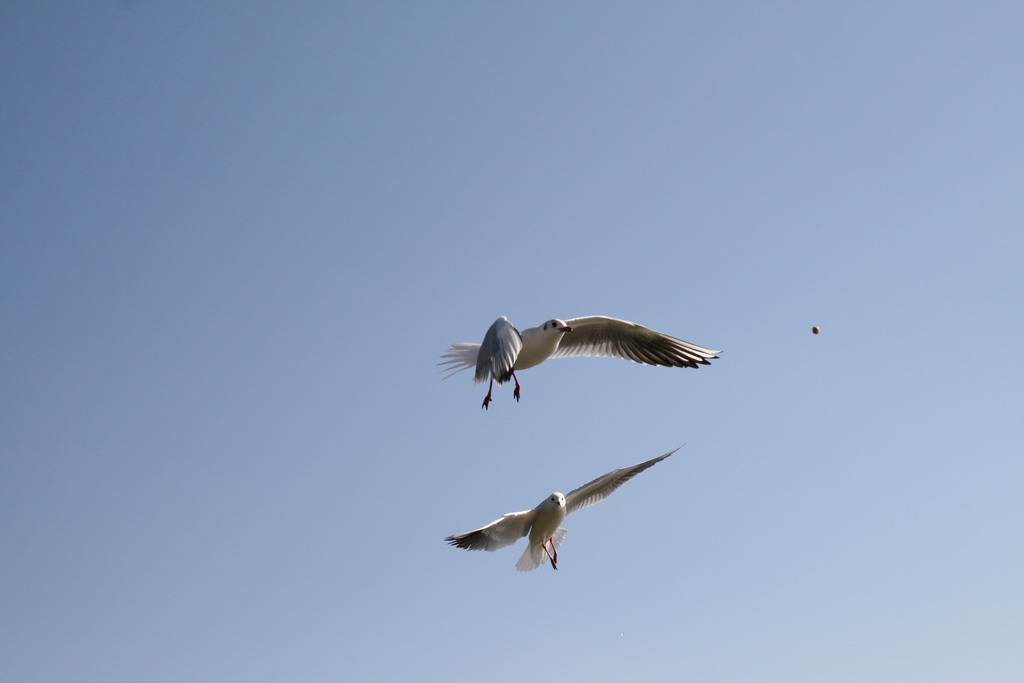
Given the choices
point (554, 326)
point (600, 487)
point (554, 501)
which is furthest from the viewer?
point (600, 487)

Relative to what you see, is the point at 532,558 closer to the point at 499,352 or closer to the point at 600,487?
the point at 600,487

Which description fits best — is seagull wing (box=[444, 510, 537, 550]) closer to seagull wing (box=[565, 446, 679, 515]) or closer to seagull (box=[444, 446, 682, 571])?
seagull (box=[444, 446, 682, 571])

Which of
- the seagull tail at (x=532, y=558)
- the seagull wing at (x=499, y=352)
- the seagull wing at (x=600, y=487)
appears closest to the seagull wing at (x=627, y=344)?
the seagull wing at (x=600, y=487)

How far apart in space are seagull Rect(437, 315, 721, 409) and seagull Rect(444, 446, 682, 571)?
4.17ft

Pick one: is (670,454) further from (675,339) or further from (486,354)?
(486,354)

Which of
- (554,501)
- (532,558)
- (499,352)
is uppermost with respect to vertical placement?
(499,352)

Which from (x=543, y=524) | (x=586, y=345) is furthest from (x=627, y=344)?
(x=543, y=524)

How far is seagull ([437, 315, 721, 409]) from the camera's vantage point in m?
8.73

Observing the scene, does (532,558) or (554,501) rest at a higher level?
(554,501)

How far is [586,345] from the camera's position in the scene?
1009 cm

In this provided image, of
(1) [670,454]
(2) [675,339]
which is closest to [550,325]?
(2) [675,339]

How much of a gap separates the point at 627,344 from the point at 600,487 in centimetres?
184

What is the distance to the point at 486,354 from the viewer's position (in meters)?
7.94

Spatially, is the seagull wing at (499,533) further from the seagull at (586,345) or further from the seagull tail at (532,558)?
the seagull at (586,345)
